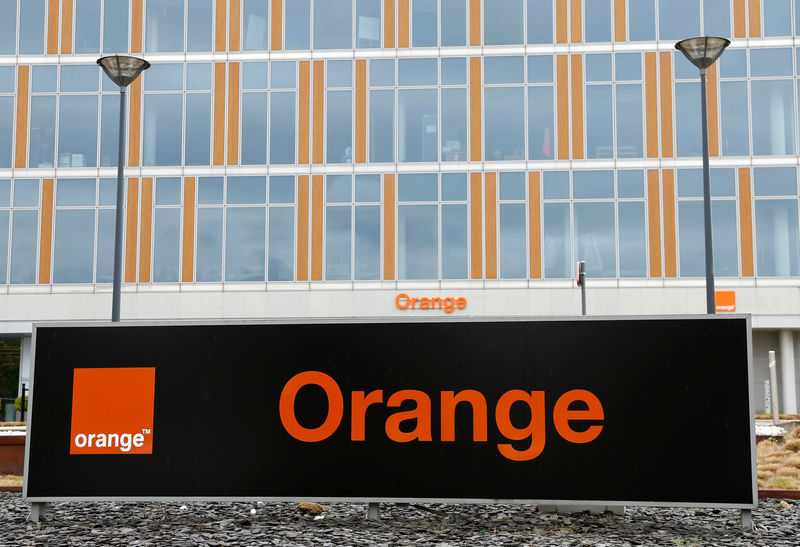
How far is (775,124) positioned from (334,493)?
2903 centimetres

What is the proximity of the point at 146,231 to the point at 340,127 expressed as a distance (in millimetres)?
7870

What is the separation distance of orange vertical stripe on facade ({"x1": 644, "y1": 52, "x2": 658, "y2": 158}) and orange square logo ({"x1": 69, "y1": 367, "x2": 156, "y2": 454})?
27.3 m

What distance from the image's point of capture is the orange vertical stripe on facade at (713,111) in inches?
1367

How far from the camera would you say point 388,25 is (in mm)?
36062

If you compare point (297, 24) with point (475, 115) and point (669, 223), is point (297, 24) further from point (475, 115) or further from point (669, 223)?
point (669, 223)

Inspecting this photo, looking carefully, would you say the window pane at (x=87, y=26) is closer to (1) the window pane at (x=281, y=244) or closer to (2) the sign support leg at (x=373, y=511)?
(1) the window pane at (x=281, y=244)

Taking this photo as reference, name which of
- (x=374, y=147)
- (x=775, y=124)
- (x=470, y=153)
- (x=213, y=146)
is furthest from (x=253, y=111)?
(x=775, y=124)

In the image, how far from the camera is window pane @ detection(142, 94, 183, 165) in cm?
3609

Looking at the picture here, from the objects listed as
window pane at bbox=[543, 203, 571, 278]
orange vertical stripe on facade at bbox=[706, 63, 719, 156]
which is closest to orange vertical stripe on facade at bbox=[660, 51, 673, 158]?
orange vertical stripe on facade at bbox=[706, 63, 719, 156]

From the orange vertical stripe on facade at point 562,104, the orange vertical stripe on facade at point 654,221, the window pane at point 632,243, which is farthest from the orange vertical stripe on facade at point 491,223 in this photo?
the orange vertical stripe on facade at point 654,221

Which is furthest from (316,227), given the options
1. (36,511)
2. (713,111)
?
(36,511)

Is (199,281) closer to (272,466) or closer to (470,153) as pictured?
(470,153)

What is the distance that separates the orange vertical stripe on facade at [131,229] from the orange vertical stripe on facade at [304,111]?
Answer: 604 cm

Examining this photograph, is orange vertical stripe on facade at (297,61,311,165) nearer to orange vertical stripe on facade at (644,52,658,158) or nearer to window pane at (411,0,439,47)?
window pane at (411,0,439,47)
